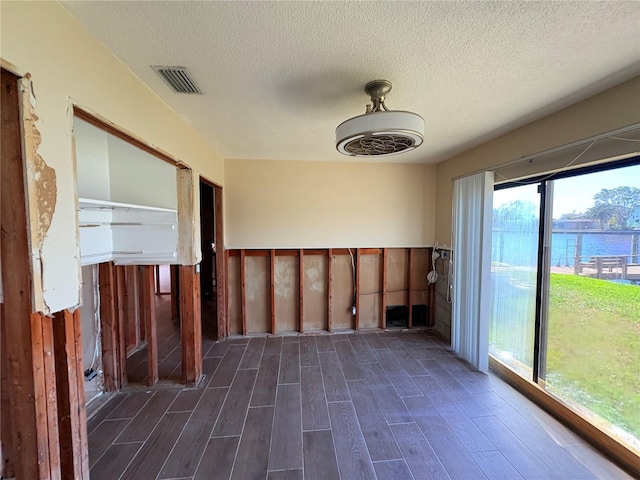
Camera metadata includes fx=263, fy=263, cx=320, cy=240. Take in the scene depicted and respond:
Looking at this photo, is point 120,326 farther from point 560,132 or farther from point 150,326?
point 560,132

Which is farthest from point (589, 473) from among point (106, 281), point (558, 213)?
point (106, 281)

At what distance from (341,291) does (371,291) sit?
45 cm

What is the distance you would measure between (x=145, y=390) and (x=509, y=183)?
4.02 metres

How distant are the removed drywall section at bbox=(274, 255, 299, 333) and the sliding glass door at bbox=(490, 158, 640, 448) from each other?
2416 mm

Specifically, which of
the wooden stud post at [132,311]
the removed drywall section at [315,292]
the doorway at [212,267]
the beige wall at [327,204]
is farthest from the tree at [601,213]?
the wooden stud post at [132,311]

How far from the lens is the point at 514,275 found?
2.62 m

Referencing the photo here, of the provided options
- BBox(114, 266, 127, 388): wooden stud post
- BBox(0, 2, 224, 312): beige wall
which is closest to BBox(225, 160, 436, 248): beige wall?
BBox(114, 266, 127, 388): wooden stud post

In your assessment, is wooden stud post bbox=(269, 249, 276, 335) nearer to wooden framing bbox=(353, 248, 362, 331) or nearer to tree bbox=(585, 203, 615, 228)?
wooden framing bbox=(353, 248, 362, 331)

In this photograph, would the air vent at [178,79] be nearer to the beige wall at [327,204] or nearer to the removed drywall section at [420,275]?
the beige wall at [327,204]

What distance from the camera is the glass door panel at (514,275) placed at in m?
2.46

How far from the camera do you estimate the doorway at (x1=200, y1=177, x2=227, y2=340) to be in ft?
→ 11.3

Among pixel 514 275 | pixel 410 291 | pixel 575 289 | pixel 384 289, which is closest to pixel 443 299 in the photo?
pixel 410 291

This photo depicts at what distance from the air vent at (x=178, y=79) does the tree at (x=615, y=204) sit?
2.90 m

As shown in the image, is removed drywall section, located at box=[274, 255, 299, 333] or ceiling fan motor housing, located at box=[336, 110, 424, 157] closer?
ceiling fan motor housing, located at box=[336, 110, 424, 157]
